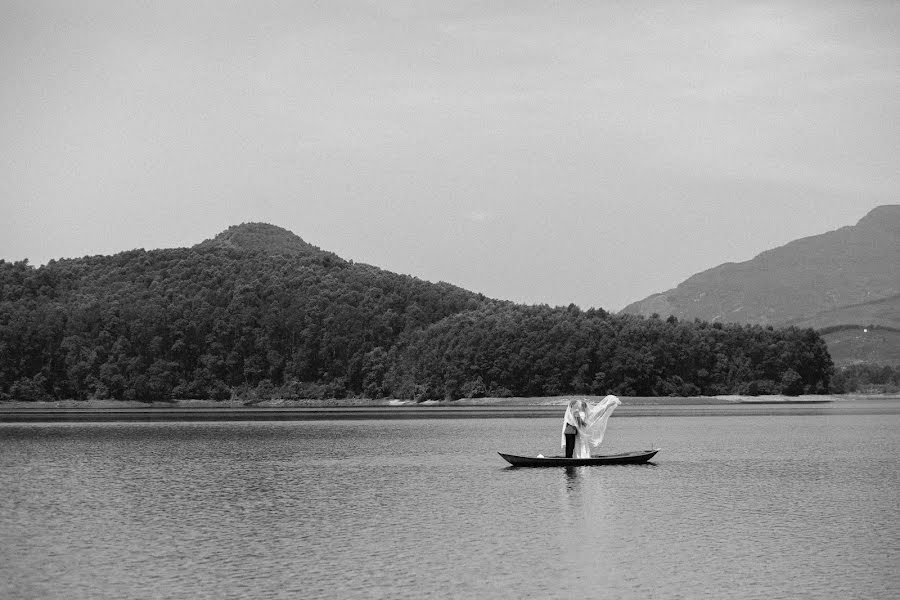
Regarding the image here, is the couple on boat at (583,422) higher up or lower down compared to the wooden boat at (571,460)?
higher up

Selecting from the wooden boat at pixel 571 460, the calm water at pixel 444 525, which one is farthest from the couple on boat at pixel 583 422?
the calm water at pixel 444 525

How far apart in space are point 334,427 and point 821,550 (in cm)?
9042

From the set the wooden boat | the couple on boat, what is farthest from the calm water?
the couple on boat

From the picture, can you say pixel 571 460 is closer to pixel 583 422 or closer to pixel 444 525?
pixel 583 422

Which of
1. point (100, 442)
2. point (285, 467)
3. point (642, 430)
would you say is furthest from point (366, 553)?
point (642, 430)

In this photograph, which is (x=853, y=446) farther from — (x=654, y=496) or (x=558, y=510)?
(x=558, y=510)

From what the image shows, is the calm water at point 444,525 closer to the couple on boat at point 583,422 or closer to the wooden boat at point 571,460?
the wooden boat at point 571,460

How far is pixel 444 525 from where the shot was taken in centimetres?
3872

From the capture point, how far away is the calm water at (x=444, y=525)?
2852 centimetres

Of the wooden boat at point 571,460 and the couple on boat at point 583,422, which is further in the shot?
the couple on boat at point 583,422

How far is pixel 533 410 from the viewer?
191 m

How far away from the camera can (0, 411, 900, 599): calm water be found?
28.5 m

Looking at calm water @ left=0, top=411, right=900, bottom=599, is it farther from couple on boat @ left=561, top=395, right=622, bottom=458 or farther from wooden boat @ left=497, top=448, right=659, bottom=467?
couple on boat @ left=561, top=395, right=622, bottom=458

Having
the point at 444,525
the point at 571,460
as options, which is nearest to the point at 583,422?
the point at 571,460
